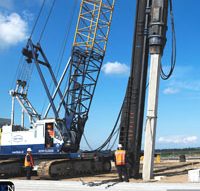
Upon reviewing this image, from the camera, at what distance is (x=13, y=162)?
834 inches

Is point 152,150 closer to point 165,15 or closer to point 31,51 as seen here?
point 165,15

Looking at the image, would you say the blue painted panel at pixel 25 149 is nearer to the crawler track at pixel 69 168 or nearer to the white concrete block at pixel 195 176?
the crawler track at pixel 69 168

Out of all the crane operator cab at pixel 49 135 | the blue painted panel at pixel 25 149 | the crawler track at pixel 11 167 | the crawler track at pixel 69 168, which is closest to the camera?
the crawler track at pixel 69 168

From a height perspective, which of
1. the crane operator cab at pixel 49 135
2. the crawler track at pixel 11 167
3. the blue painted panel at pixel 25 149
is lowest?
the crawler track at pixel 11 167

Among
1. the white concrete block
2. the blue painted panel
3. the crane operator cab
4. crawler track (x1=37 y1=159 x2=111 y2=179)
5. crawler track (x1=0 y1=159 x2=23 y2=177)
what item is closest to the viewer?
the white concrete block

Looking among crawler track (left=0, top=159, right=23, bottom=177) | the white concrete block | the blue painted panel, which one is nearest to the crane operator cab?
the blue painted panel

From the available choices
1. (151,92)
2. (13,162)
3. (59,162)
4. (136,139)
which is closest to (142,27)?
(151,92)

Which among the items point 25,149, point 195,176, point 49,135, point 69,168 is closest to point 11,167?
point 69,168

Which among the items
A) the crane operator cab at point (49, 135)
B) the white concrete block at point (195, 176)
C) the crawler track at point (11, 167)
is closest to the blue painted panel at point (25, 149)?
the crane operator cab at point (49, 135)

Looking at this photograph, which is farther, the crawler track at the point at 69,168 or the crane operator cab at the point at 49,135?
the crane operator cab at the point at 49,135

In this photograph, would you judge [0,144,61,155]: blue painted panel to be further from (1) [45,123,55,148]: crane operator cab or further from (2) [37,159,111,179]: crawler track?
(2) [37,159,111,179]: crawler track

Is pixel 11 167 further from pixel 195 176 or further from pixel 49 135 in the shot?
pixel 195 176

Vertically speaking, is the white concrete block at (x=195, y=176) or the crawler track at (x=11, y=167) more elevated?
the white concrete block at (x=195, y=176)

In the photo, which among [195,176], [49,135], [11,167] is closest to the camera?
[195,176]
